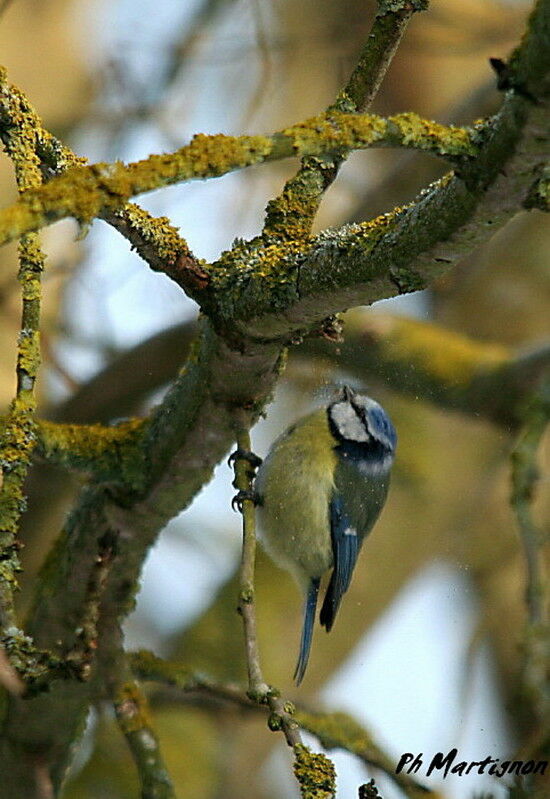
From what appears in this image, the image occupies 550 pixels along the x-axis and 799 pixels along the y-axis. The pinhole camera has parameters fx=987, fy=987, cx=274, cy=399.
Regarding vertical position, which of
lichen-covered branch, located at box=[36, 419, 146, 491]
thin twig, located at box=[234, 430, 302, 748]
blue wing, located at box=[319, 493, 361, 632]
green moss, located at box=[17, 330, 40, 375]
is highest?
blue wing, located at box=[319, 493, 361, 632]

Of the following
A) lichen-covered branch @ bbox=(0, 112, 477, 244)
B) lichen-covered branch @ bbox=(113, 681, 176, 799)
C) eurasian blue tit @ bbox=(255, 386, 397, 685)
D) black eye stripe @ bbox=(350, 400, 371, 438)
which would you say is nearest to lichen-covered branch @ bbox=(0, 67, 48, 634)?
lichen-covered branch @ bbox=(0, 112, 477, 244)

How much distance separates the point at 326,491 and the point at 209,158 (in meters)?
1.20

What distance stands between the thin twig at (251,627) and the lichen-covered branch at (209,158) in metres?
0.43

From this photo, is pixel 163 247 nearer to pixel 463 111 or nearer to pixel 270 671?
pixel 463 111

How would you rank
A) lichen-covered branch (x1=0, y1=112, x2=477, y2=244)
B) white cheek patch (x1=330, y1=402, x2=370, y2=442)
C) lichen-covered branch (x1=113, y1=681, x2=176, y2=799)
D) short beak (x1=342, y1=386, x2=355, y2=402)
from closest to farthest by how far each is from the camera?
lichen-covered branch (x1=0, y1=112, x2=477, y2=244) < lichen-covered branch (x1=113, y1=681, x2=176, y2=799) < short beak (x1=342, y1=386, x2=355, y2=402) < white cheek patch (x1=330, y1=402, x2=370, y2=442)

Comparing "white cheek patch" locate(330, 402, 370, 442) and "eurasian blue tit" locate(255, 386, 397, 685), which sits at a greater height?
"white cheek patch" locate(330, 402, 370, 442)

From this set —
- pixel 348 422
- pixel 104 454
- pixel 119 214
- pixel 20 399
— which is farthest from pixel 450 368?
pixel 20 399

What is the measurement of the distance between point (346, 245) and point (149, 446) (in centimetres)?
47

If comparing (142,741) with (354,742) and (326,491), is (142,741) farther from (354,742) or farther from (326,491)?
(326,491)

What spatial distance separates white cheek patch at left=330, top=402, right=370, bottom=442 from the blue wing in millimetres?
149

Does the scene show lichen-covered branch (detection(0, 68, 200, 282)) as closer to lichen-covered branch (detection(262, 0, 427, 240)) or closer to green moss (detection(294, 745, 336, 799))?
lichen-covered branch (detection(262, 0, 427, 240))

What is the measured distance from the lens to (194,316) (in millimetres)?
2096

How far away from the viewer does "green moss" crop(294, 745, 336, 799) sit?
864mm

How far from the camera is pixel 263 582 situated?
266 cm
